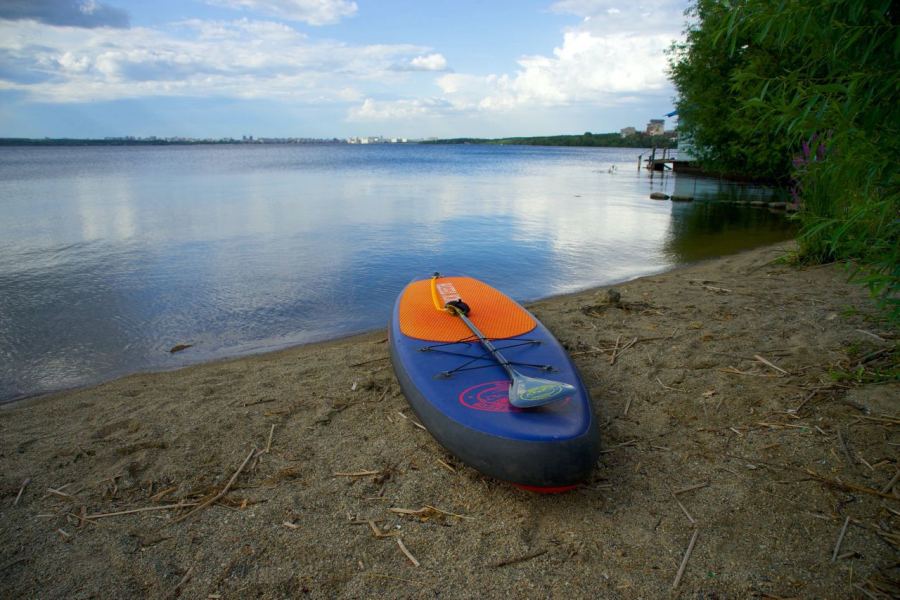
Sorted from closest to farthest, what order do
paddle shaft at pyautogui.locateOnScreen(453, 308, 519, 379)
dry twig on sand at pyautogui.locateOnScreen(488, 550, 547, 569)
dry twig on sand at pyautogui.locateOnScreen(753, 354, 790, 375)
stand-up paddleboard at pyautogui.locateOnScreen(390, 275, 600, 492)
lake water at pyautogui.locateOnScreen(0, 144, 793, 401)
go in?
dry twig on sand at pyautogui.locateOnScreen(488, 550, 547, 569) → stand-up paddleboard at pyautogui.locateOnScreen(390, 275, 600, 492) → paddle shaft at pyautogui.locateOnScreen(453, 308, 519, 379) → dry twig on sand at pyautogui.locateOnScreen(753, 354, 790, 375) → lake water at pyautogui.locateOnScreen(0, 144, 793, 401)

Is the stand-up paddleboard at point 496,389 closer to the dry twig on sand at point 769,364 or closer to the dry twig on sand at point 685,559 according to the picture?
the dry twig on sand at point 685,559

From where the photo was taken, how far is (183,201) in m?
21.0

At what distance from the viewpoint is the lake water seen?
→ 6.90m

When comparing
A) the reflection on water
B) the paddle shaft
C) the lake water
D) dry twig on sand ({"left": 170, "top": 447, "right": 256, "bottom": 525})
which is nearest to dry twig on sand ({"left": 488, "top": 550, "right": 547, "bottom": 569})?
the paddle shaft

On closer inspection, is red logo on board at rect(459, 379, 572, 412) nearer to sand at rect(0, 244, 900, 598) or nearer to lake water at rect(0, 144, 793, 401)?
sand at rect(0, 244, 900, 598)

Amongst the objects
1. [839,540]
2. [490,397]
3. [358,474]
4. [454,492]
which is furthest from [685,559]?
[358,474]

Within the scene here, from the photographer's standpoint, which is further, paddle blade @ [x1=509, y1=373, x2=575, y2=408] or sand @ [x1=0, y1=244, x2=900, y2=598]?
paddle blade @ [x1=509, y1=373, x2=575, y2=408]

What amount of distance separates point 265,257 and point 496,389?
922 centimetres

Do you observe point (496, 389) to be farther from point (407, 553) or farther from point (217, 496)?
point (217, 496)

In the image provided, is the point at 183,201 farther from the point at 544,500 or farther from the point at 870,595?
the point at 870,595

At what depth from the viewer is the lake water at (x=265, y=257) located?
690 cm

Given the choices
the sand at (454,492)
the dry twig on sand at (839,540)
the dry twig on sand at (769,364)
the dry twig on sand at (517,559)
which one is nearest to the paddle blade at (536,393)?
the sand at (454,492)

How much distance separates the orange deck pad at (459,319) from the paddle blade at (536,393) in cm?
105

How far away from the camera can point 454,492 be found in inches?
122
